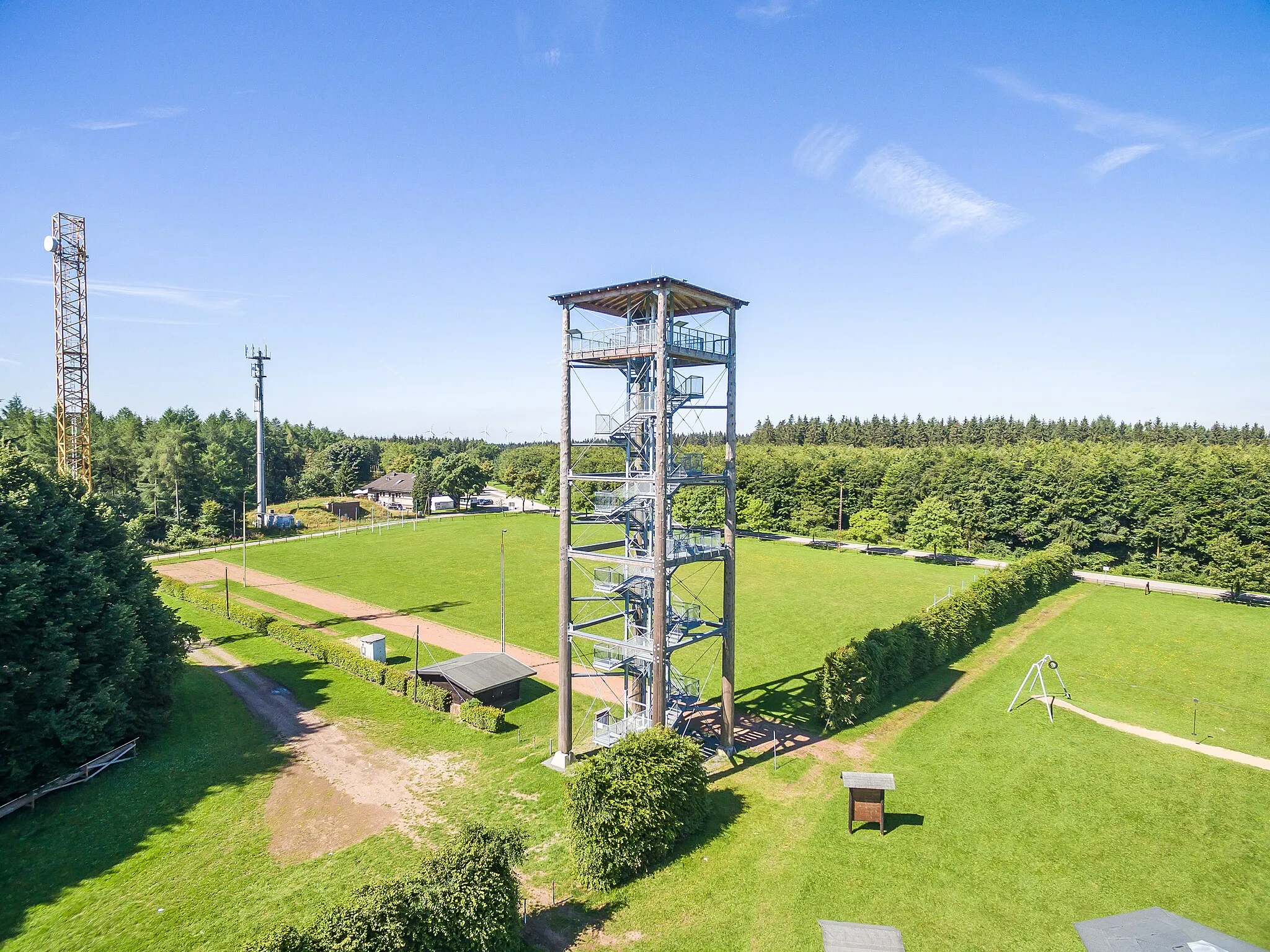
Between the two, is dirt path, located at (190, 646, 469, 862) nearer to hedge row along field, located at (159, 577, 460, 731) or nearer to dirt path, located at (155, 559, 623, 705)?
hedge row along field, located at (159, 577, 460, 731)

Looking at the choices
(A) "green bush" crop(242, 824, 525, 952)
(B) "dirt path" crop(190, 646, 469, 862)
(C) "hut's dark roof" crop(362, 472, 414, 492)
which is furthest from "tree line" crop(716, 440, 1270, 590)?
(A) "green bush" crop(242, 824, 525, 952)

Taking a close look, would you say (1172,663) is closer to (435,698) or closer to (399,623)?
(435,698)

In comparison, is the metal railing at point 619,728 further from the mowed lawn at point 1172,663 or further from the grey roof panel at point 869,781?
the mowed lawn at point 1172,663

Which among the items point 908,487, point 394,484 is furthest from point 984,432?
point 394,484

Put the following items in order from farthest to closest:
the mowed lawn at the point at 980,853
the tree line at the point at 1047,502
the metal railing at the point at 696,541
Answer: the tree line at the point at 1047,502
the metal railing at the point at 696,541
the mowed lawn at the point at 980,853

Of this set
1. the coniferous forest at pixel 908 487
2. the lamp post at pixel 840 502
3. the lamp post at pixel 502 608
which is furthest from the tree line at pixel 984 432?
the lamp post at pixel 502 608
